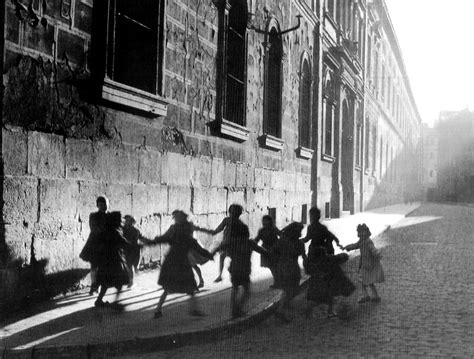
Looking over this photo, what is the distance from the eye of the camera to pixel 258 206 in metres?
13.9

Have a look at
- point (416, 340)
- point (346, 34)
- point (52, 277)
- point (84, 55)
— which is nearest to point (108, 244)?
point (52, 277)

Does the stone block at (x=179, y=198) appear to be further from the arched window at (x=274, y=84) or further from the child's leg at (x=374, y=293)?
the arched window at (x=274, y=84)

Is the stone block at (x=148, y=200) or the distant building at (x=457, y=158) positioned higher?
Result: the distant building at (x=457, y=158)

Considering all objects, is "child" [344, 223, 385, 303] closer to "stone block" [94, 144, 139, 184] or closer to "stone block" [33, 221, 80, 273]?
"stone block" [94, 144, 139, 184]

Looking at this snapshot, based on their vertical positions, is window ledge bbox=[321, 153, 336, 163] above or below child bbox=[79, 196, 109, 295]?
above

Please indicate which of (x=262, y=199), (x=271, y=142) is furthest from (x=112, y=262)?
(x=271, y=142)

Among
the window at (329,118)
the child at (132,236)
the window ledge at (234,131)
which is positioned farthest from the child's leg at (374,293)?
the window at (329,118)

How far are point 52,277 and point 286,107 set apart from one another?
399 inches

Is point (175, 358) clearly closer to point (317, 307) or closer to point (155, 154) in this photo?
point (317, 307)

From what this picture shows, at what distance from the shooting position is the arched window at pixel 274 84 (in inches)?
599

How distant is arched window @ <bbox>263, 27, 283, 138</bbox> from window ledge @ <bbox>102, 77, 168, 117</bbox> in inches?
235

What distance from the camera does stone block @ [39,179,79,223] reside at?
7.04 m

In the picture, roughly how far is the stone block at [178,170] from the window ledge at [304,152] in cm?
732

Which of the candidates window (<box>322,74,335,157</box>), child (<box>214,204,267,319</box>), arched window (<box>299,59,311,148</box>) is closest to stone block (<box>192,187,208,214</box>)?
child (<box>214,204,267,319</box>)
